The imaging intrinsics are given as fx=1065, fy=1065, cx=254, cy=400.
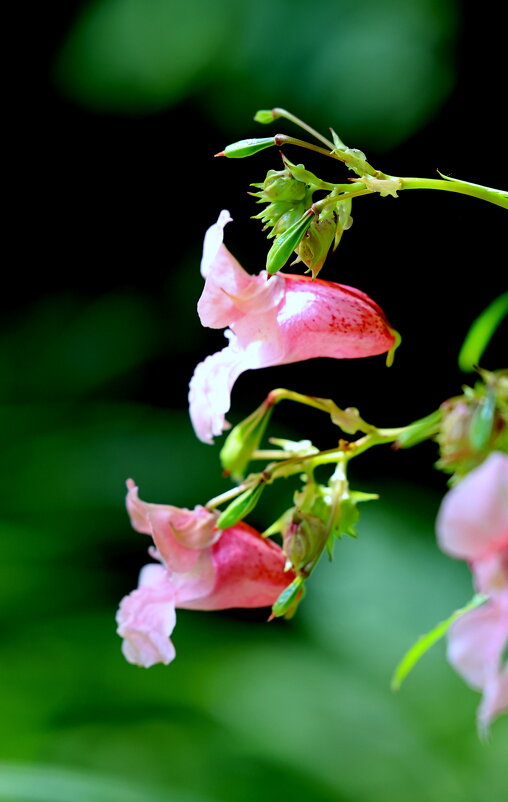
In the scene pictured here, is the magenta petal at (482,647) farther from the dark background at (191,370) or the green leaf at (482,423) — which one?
the dark background at (191,370)

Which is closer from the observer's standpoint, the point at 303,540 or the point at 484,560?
the point at 484,560

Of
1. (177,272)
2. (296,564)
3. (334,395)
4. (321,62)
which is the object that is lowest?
(334,395)

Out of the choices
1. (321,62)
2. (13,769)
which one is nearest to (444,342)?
(321,62)

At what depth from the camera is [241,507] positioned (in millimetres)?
541

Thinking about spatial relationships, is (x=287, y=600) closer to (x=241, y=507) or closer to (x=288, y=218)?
(x=241, y=507)

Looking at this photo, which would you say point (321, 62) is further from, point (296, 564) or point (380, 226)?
point (296, 564)

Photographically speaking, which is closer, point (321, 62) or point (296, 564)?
point (296, 564)

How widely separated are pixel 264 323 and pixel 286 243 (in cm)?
8

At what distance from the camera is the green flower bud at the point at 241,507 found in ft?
1.76

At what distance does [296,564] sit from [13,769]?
2.48 ft

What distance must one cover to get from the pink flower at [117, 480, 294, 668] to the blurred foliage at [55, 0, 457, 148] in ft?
3.93

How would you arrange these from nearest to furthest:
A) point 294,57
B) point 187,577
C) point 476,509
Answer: point 476,509
point 187,577
point 294,57

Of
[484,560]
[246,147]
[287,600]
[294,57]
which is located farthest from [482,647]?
[294,57]

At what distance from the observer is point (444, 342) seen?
175cm
